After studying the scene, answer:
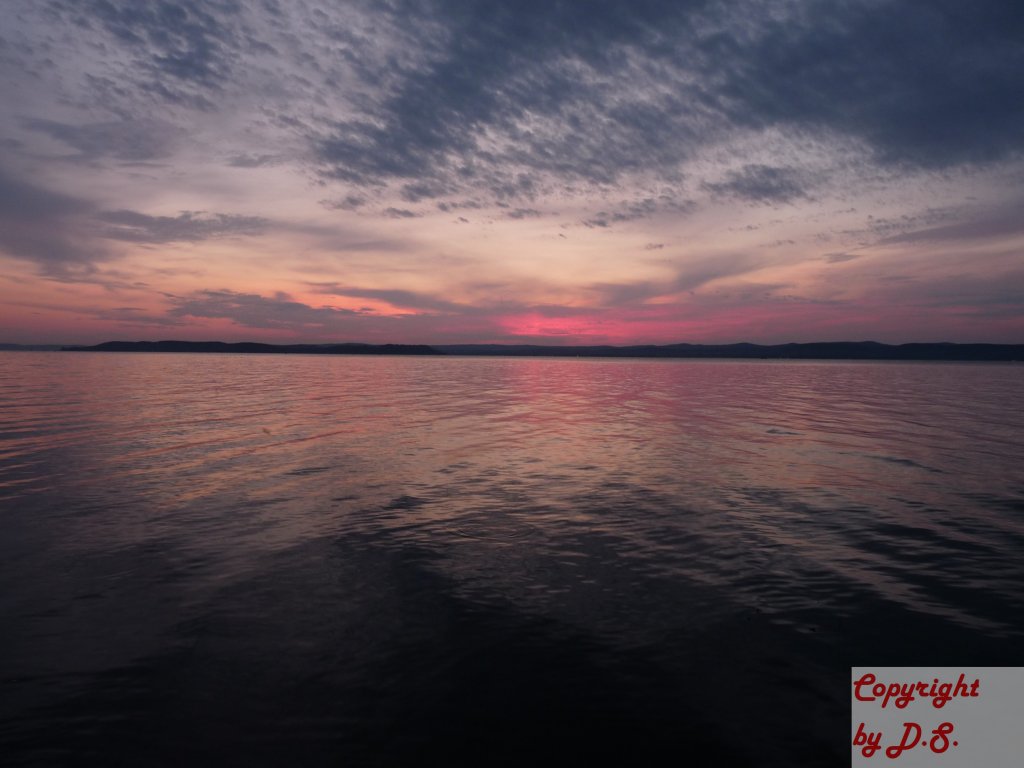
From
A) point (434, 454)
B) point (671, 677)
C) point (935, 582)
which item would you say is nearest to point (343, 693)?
point (671, 677)

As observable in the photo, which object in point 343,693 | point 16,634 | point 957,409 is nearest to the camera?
point 343,693

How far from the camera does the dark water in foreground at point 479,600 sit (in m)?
6.33

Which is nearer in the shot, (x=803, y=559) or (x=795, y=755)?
Result: (x=795, y=755)

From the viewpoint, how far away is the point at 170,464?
781 inches

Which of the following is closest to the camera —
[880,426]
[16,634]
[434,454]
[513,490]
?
[16,634]

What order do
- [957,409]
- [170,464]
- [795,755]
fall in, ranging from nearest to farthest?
[795,755], [170,464], [957,409]

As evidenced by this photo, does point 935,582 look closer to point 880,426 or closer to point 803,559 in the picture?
point 803,559

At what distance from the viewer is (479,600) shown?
949cm

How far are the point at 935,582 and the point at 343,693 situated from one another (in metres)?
10.3

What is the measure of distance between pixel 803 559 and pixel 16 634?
44.1 ft

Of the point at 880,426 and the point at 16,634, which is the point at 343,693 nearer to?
the point at 16,634

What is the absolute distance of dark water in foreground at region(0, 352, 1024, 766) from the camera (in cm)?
633

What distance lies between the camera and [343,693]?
22.7 feet

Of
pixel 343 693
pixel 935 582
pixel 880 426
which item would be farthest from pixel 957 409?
pixel 343 693
